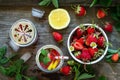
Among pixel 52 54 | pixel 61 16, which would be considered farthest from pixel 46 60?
pixel 61 16

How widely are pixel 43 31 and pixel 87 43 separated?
0.56 ft

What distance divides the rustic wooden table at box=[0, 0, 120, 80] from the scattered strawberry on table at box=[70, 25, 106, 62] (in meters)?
0.05

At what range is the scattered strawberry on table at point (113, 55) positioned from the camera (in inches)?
67.6

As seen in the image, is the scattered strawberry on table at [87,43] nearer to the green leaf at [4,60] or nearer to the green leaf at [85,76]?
the green leaf at [85,76]

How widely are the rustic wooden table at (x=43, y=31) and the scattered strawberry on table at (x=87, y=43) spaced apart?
50mm

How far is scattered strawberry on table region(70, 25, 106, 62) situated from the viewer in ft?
5.54

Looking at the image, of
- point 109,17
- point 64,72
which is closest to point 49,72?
point 64,72

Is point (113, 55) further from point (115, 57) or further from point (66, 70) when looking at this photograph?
point (66, 70)

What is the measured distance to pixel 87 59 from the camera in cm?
169

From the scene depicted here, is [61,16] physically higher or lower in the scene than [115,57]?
higher

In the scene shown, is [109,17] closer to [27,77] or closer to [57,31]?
[57,31]

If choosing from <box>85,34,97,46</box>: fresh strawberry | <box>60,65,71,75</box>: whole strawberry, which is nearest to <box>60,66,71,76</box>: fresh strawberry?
<box>60,65,71,75</box>: whole strawberry

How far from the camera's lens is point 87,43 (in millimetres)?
1699

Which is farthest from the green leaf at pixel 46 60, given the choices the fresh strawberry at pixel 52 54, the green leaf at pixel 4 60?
the green leaf at pixel 4 60
